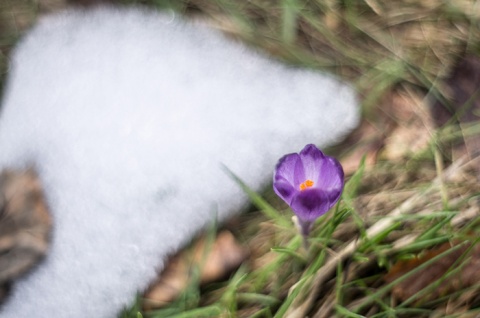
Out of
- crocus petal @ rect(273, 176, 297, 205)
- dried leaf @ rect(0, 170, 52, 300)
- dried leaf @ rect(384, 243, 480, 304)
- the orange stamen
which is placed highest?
crocus petal @ rect(273, 176, 297, 205)

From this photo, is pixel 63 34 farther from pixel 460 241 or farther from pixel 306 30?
pixel 460 241

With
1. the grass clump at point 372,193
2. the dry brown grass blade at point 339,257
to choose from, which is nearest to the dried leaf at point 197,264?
the grass clump at point 372,193

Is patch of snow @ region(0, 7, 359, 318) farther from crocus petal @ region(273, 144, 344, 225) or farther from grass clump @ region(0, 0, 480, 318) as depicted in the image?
crocus petal @ region(273, 144, 344, 225)

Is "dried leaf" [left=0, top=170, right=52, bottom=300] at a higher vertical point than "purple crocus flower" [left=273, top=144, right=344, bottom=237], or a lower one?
lower

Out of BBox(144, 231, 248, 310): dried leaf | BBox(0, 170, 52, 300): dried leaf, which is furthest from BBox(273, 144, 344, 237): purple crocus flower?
BBox(0, 170, 52, 300): dried leaf

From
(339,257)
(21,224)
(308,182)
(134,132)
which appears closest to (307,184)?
(308,182)

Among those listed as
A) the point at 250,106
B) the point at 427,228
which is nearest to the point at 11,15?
the point at 250,106

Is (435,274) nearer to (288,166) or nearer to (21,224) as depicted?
(288,166)

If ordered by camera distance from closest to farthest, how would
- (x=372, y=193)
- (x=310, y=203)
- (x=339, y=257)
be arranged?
(x=310, y=203), (x=339, y=257), (x=372, y=193)
